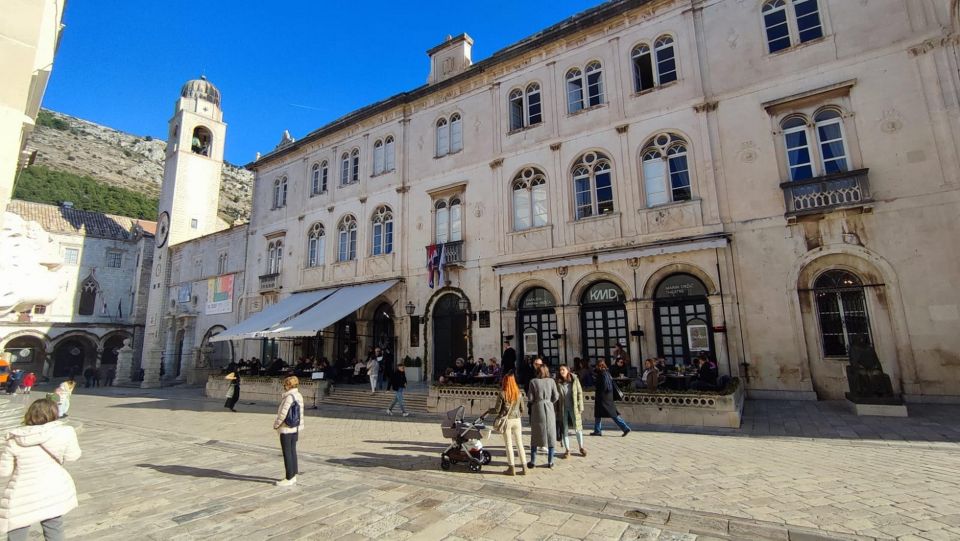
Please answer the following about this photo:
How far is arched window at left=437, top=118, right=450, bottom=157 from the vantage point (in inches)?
789

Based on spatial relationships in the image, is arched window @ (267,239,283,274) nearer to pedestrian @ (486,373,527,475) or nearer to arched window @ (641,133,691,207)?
arched window @ (641,133,691,207)

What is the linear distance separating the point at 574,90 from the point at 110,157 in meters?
93.0

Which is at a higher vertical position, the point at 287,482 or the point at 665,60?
the point at 665,60

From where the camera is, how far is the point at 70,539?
4719 mm

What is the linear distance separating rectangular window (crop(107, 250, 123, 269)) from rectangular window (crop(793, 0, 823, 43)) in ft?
161

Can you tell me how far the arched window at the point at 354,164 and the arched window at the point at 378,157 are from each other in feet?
3.92

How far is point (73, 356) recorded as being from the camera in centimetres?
3731

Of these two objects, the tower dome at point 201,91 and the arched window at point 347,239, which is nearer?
the arched window at point 347,239

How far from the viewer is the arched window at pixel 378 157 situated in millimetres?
22203

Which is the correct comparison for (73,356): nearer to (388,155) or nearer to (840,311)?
(388,155)

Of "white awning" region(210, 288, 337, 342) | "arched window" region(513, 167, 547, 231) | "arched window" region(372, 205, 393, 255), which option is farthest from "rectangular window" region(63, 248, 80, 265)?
"arched window" region(513, 167, 547, 231)

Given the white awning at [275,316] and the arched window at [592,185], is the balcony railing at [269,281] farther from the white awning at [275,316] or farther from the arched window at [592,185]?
the arched window at [592,185]

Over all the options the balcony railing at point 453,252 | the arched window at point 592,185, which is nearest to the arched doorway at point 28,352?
the balcony railing at point 453,252

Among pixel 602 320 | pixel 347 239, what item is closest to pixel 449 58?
pixel 347 239
